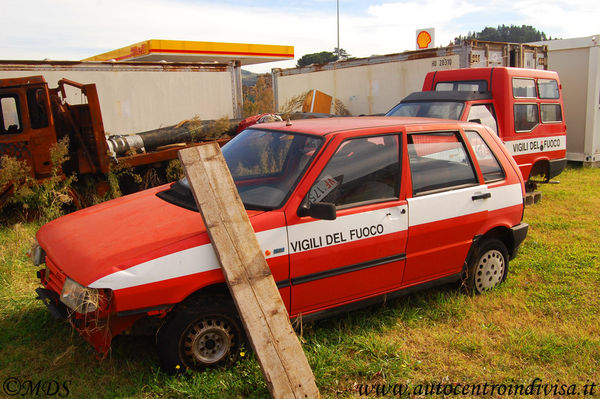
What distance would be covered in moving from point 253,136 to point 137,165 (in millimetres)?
4983

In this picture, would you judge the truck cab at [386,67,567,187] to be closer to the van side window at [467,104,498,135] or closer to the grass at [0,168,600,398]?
the van side window at [467,104,498,135]

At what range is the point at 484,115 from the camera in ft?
26.5

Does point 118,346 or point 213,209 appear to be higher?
point 213,209

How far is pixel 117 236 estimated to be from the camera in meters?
3.31

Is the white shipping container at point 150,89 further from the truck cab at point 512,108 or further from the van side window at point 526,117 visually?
the van side window at point 526,117

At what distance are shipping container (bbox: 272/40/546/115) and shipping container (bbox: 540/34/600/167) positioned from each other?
95 centimetres

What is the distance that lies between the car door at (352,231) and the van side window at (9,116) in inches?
224

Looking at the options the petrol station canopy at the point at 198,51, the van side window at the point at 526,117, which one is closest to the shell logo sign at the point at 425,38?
the van side window at the point at 526,117

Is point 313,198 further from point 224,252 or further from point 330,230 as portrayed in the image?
point 224,252

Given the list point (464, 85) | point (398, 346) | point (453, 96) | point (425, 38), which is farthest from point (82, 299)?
point (425, 38)

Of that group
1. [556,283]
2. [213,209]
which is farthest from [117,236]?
[556,283]

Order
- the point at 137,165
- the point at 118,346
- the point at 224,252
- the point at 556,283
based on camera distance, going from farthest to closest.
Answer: the point at 137,165
the point at 556,283
the point at 118,346
the point at 224,252

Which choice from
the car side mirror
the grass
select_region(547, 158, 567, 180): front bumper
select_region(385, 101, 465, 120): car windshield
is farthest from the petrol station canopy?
the car side mirror

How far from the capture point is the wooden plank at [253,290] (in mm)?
3006
